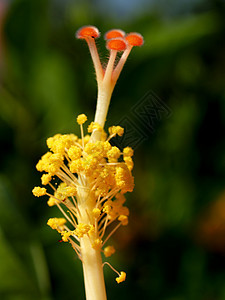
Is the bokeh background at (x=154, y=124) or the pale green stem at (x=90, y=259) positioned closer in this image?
the pale green stem at (x=90, y=259)

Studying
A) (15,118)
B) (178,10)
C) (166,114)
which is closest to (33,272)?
(15,118)

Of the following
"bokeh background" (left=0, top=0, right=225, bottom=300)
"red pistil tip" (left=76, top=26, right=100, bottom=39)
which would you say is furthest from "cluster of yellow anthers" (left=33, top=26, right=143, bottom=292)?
"bokeh background" (left=0, top=0, right=225, bottom=300)

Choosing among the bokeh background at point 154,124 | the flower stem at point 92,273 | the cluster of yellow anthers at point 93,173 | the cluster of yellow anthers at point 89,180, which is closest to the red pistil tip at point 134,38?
the cluster of yellow anthers at point 93,173

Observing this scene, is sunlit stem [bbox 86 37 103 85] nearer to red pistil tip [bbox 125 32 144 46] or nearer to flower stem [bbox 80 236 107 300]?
red pistil tip [bbox 125 32 144 46]

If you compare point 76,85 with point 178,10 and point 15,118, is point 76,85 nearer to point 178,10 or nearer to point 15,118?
point 15,118

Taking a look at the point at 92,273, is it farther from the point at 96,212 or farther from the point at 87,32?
the point at 87,32

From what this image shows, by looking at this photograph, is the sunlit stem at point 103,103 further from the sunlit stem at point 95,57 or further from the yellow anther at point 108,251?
the yellow anther at point 108,251
